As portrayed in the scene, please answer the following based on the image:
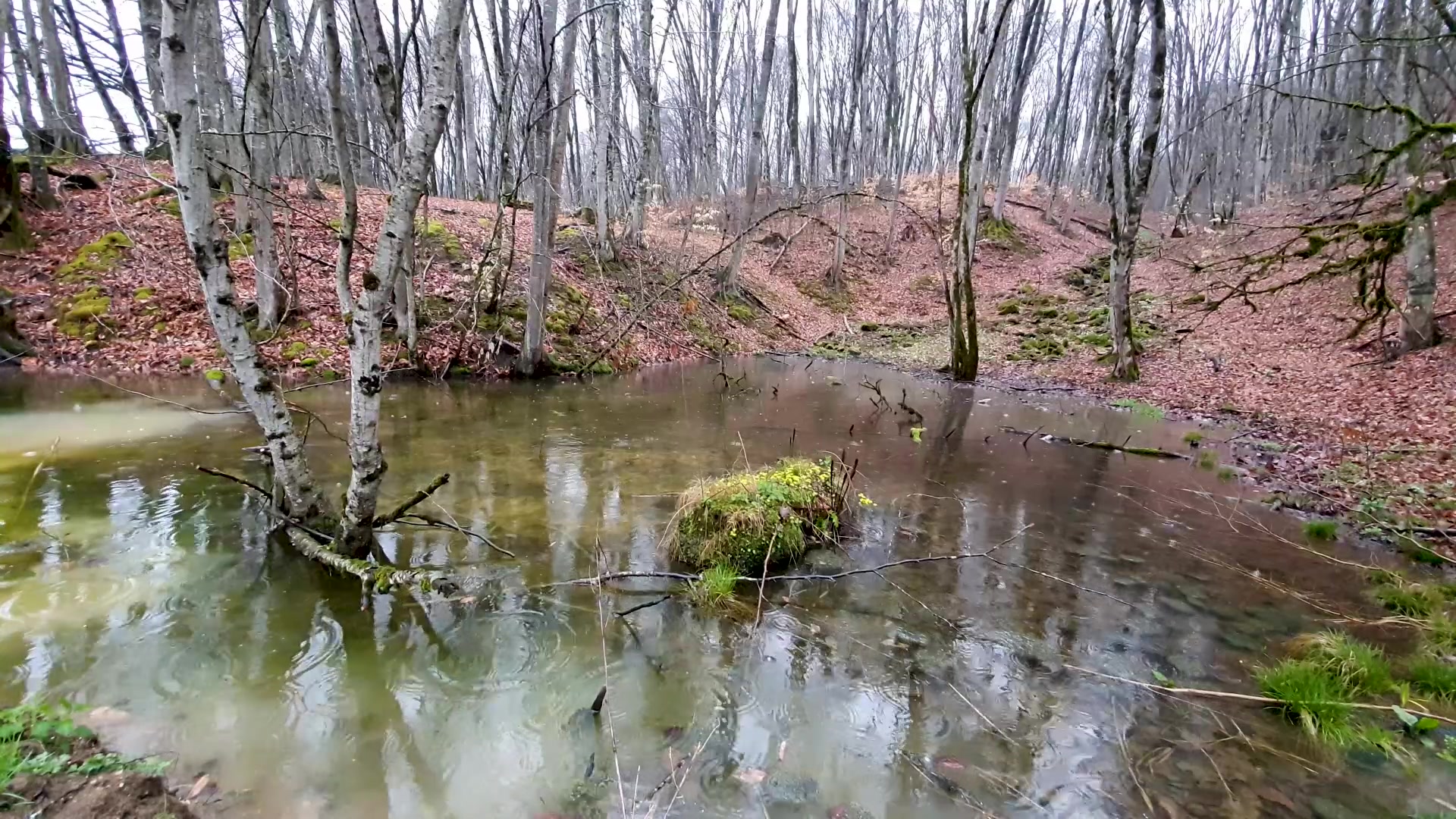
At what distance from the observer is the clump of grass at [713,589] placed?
4.72m

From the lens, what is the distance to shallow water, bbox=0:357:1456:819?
304cm

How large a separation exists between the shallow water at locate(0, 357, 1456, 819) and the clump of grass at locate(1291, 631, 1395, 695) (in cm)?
28

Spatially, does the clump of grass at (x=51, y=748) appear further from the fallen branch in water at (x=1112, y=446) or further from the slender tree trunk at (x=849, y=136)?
the slender tree trunk at (x=849, y=136)

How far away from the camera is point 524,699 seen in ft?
11.9

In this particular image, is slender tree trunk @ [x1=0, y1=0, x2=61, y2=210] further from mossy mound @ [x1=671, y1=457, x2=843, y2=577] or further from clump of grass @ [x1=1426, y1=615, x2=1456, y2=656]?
clump of grass @ [x1=1426, y1=615, x2=1456, y2=656]

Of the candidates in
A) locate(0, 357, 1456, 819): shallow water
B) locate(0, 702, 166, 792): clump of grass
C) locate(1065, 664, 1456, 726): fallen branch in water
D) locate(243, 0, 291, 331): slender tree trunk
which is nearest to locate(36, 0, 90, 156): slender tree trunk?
locate(243, 0, 291, 331): slender tree trunk

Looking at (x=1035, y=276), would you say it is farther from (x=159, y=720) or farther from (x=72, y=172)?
(x=72, y=172)

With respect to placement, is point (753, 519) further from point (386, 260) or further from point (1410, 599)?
point (1410, 599)

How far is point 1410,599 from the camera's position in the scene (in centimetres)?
470

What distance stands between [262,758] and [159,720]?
71 centimetres

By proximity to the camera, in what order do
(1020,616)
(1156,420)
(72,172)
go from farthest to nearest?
(72,172), (1156,420), (1020,616)

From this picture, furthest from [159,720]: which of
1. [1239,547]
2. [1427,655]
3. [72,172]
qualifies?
[72,172]

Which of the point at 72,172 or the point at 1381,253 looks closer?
the point at 1381,253

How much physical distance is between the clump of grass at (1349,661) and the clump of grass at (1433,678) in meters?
0.10
